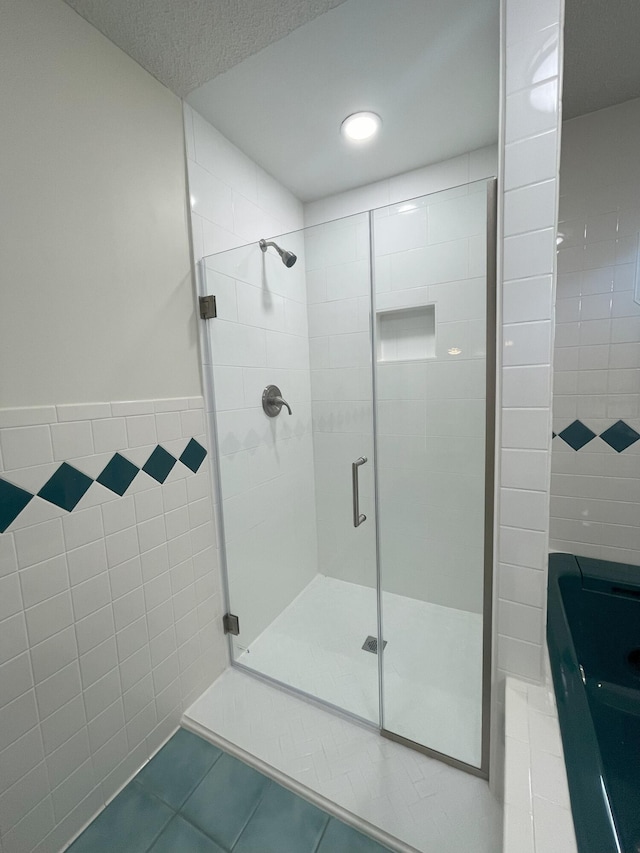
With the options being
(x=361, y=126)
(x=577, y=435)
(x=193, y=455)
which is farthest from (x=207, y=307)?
(x=577, y=435)

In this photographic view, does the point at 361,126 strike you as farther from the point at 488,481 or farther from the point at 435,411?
the point at 488,481

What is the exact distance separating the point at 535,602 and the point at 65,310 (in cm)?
150

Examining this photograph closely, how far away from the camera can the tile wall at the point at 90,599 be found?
876 mm

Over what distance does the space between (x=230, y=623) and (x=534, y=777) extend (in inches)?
47.2

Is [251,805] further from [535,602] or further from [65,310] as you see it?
[65,310]

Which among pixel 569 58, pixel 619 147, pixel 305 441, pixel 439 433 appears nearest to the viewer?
pixel 569 58

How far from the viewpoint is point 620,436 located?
1544mm

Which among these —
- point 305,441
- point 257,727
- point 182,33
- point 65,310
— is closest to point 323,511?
point 305,441

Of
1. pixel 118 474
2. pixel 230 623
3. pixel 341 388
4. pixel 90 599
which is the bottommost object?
pixel 230 623

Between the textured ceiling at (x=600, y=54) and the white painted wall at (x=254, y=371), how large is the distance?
1.17m

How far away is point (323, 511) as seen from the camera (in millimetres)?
1960

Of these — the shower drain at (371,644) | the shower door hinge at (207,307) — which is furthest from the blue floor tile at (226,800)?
the shower door hinge at (207,307)

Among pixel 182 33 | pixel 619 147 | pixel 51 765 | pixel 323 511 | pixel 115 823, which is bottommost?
pixel 115 823

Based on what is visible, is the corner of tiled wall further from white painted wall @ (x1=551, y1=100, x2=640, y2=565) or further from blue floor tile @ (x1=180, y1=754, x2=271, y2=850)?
white painted wall @ (x1=551, y1=100, x2=640, y2=565)
